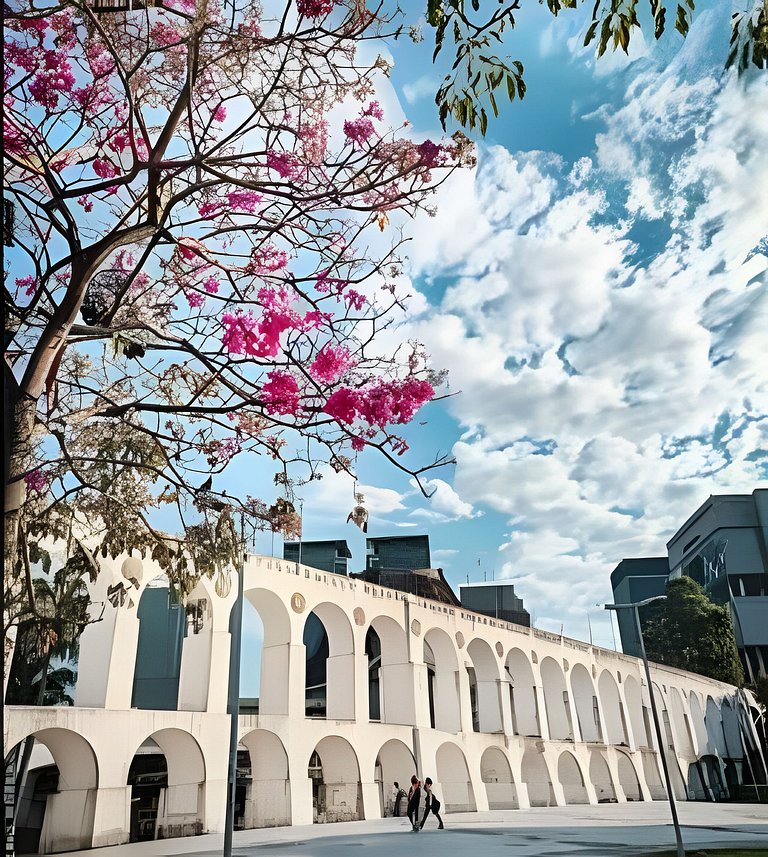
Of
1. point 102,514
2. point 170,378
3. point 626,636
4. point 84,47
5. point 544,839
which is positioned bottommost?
point 544,839

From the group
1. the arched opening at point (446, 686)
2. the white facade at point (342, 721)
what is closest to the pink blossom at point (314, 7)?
the white facade at point (342, 721)

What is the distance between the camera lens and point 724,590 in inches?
1879

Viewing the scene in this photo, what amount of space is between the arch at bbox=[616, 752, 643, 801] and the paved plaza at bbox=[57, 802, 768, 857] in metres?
14.7

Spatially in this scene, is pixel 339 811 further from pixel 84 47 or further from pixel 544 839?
pixel 84 47

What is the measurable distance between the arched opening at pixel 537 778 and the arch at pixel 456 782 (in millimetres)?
4771

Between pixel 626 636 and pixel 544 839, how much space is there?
1889 inches

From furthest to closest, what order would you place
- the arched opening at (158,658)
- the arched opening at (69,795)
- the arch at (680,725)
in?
1. the arch at (680,725)
2. the arched opening at (158,658)
3. the arched opening at (69,795)

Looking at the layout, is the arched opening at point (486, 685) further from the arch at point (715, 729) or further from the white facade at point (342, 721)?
the arch at point (715, 729)

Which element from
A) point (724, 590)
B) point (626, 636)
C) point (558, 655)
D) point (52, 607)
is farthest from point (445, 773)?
point (626, 636)

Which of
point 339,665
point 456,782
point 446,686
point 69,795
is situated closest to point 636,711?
point 456,782

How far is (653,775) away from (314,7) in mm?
41391

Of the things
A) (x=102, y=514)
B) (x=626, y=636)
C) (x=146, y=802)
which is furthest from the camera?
(x=626, y=636)

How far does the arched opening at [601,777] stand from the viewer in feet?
106

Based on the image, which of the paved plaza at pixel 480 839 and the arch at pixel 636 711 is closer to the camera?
the paved plaza at pixel 480 839
